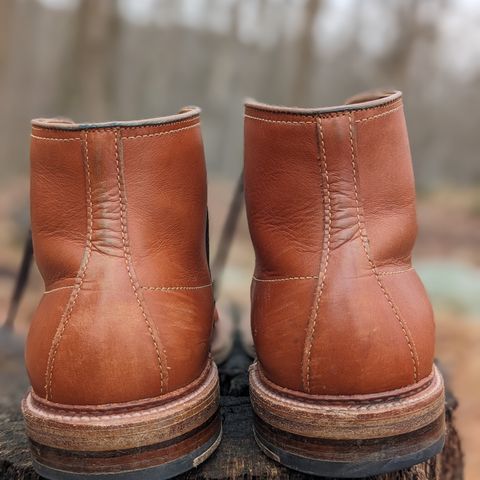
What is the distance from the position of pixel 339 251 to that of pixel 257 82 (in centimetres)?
1573

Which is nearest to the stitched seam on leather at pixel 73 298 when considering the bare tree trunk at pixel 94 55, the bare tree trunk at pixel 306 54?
the bare tree trunk at pixel 94 55

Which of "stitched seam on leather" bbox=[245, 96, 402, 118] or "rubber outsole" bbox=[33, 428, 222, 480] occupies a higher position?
"stitched seam on leather" bbox=[245, 96, 402, 118]

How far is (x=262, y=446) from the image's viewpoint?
1.25 meters

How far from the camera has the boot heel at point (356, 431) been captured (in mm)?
1099

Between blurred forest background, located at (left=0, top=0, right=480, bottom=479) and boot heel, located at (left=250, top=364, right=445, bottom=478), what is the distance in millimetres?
2826

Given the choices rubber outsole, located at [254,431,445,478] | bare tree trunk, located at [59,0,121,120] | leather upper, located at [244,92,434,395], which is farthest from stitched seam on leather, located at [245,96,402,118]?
bare tree trunk, located at [59,0,121,120]

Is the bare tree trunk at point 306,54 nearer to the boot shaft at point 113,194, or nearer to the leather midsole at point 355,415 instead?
the boot shaft at point 113,194

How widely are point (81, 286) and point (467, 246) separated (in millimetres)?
9782

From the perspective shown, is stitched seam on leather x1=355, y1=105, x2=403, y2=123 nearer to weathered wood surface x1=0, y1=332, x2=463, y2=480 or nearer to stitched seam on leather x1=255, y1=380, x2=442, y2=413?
stitched seam on leather x1=255, y1=380, x2=442, y2=413

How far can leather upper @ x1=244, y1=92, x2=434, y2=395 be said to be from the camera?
1.11m

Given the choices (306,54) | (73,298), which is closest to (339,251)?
(73,298)

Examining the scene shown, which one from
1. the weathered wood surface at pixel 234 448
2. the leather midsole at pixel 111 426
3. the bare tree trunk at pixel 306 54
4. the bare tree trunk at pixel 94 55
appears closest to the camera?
the leather midsole at pixel 111 426

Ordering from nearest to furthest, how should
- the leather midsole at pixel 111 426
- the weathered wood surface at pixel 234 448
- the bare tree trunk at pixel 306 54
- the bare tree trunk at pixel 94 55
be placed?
1. the leather midsole at pixel 111 426
2. the weathered wood surface at pixel 234 448
3. the bare tree trunk at pixel 94 55
4. the bare tree trunk at pixel 306 54

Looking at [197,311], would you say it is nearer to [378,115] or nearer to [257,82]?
[378,115]
